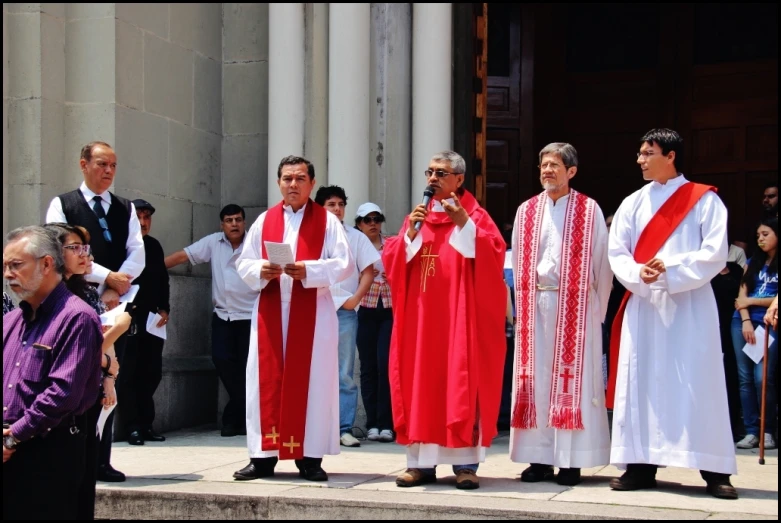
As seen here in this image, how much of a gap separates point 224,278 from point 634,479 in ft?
13.8

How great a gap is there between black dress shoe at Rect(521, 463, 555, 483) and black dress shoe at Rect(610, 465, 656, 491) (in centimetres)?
45

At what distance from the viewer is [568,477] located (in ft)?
21.9

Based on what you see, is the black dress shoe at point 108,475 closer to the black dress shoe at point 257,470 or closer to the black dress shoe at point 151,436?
the black dress shoe at point 257,470

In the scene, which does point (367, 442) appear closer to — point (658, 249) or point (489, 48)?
point (658, 249)

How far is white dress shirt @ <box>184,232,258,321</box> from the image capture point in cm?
958

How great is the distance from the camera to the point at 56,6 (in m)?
9.32

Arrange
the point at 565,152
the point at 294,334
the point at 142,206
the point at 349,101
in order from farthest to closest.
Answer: the point at 349,101, the point at 142,206, the point at 294,334, the point at 565,152

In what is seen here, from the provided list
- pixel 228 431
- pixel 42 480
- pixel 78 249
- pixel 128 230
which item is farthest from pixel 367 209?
pixel 42 480

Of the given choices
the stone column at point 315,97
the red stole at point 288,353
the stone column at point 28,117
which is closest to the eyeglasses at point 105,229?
the red stole at point 288,353

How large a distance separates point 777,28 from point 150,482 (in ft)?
29.3

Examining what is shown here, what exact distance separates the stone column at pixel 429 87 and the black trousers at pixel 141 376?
7.97ft

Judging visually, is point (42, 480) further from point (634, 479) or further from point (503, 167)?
point (503, 167)

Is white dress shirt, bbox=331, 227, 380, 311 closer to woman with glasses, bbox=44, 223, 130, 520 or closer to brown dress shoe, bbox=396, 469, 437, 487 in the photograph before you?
brown dress shoe, bbox=396, 469, 437, 487

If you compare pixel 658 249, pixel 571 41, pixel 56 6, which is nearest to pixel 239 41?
pixel 56 6
